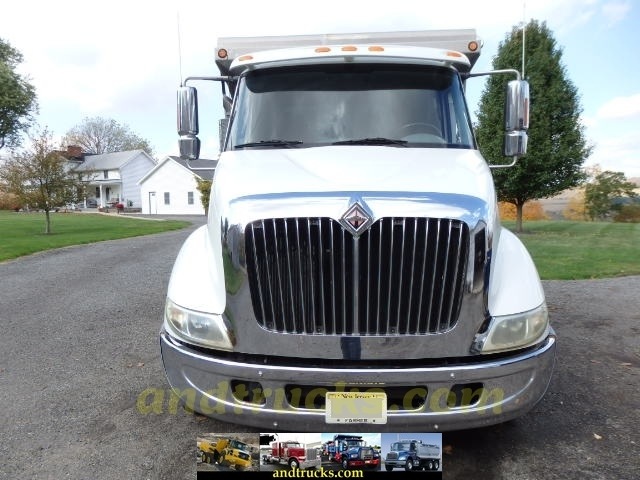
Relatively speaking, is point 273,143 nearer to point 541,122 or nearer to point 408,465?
point 408,465

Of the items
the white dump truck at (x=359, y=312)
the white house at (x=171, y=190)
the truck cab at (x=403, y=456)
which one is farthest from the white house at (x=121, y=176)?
the truck cab at (x=403, y=456)

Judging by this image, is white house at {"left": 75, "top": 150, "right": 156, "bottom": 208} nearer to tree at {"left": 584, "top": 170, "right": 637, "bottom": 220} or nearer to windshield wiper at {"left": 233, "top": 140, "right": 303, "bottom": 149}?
tree at {"left": 584, "top": 170, "right": 637, "bottom": 220}

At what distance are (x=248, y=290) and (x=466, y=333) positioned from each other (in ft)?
3.92

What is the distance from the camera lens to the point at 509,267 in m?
2.87

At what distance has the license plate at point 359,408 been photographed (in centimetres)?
248

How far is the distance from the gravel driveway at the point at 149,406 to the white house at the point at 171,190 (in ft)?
135

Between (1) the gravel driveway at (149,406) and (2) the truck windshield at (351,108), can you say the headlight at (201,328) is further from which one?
(2) the truck windshield at (351,108)

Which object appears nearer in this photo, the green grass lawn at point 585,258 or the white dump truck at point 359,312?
the white dump truck at point 359,312

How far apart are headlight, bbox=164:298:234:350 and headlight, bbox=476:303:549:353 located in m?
1.37

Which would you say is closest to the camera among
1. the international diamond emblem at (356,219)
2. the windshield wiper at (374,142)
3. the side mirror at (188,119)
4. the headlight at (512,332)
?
the international diamond emblem at (356,219)

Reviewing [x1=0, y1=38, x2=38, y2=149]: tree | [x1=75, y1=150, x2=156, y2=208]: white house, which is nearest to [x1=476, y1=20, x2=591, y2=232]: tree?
[x1=0, y1=38, x2=38, y2=149]: tree

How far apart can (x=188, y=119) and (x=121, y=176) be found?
58.7 meters

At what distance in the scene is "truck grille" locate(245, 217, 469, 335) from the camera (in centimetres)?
247

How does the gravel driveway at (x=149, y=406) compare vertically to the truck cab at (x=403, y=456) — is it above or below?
below
